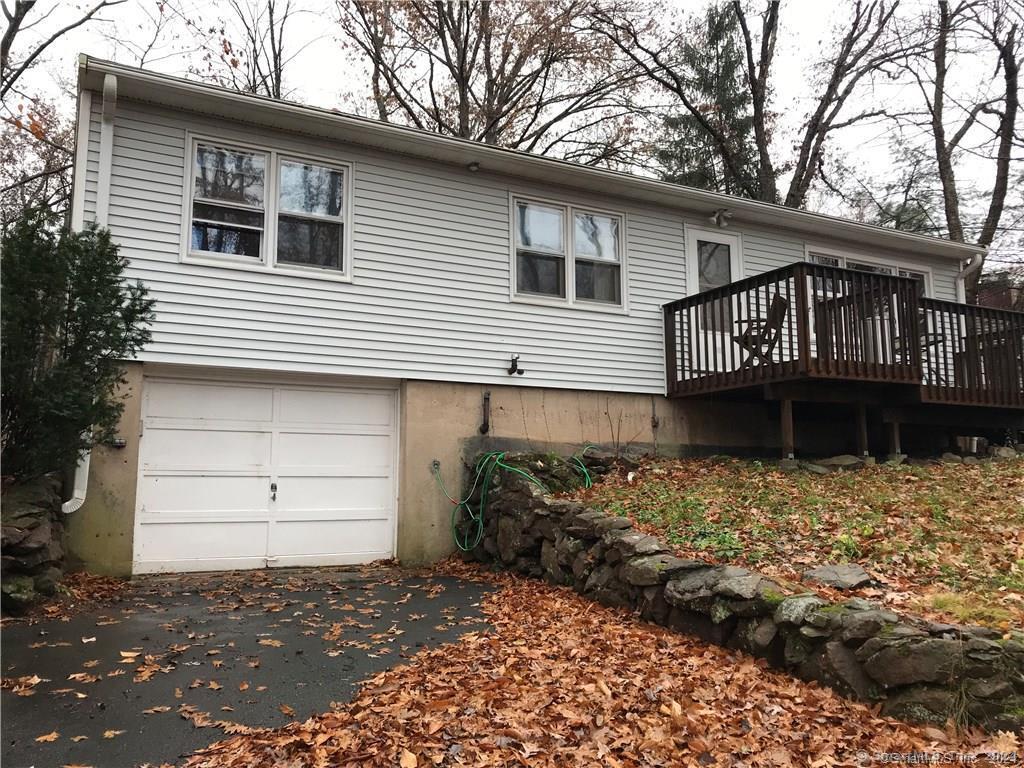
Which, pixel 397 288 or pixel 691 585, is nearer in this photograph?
pixel 691 585

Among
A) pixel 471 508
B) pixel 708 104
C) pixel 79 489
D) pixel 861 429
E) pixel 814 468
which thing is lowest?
pixel 471 508

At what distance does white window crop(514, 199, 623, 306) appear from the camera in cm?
925

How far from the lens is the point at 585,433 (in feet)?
30.0

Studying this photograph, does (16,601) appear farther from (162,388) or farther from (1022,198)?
(1022,198)

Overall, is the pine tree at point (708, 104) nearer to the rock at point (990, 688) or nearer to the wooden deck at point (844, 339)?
the wooden deck at point (844, 339)

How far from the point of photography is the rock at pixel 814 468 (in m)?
8.22

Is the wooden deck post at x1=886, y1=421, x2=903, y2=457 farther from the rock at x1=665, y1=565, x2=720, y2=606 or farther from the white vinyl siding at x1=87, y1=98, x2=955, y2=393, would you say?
the rock at x1=665, y1=565, x2=720, y2=606

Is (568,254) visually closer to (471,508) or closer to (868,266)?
(471,508)

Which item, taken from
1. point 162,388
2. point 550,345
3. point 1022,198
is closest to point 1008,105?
point 1022,198

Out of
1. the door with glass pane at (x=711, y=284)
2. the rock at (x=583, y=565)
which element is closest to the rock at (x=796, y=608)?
the rock at (x=583, y=565)

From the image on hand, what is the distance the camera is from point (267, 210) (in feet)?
25.2

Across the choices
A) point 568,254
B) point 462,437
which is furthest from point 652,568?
point 568,254

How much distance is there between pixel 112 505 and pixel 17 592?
1566 mm

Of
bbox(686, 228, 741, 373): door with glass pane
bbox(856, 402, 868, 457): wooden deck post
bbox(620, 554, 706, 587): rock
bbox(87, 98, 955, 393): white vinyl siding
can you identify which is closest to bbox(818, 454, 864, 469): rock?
bbox(856, 402, 868, 457): wooden deck post
